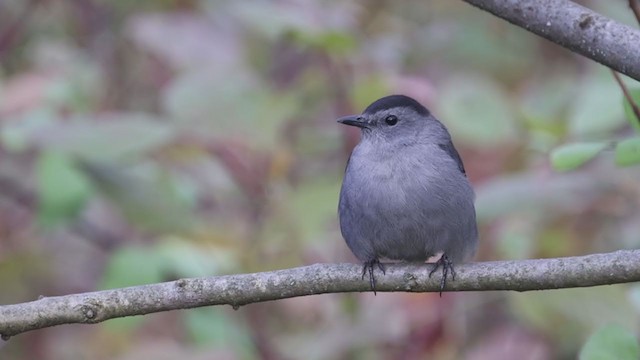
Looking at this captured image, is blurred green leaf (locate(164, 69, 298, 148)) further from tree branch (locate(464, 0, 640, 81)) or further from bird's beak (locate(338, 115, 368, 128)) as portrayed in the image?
tree branch (locate(464, 0, 640, 81))

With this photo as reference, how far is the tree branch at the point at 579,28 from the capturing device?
2629 mm

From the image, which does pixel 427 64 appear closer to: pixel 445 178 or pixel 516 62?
pixel 516 62

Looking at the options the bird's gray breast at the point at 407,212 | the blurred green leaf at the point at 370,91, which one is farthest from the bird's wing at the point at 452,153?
the blurred green leaf at the point at 370,91

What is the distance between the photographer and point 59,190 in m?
3.74

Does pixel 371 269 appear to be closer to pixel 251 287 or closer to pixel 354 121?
pixel 251 287

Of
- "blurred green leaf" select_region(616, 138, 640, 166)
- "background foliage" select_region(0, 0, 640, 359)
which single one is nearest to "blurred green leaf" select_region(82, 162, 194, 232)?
"background foliage" select_region(0, 0, 640, 359)

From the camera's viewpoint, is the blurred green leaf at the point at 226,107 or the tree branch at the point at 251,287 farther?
the blurred green leaf at the point at 226,107

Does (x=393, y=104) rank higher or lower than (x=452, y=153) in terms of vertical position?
higher

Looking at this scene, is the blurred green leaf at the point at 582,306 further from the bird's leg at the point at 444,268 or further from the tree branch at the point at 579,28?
the tree branch at the point at 579,28

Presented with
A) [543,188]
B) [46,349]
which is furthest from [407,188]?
[46,349]

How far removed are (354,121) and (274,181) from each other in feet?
1.73

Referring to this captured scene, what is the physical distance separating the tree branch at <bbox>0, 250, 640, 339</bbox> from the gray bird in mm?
606

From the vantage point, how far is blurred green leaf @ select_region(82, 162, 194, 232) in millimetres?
4039

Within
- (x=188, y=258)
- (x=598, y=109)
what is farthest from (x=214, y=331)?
(x=598, y=109)
